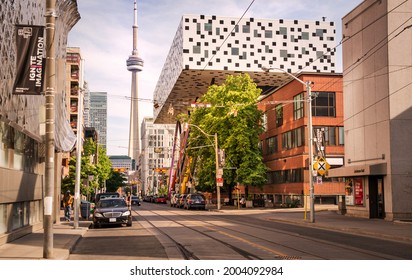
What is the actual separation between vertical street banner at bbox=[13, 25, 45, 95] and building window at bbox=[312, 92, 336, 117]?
4341cm

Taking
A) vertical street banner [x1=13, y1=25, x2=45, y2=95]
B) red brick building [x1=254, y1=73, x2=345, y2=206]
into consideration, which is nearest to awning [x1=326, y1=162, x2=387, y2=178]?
red brick building [x1=254, y1=73, x2=345, y2=206]

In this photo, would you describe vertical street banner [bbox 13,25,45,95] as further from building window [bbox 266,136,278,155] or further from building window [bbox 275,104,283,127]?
building window [bbox 266,136,278,155]

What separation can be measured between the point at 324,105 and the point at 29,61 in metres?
44.9

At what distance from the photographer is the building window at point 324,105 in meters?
56.6

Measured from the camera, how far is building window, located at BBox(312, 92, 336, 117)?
5656cm

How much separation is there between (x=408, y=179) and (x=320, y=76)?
25.0 meters

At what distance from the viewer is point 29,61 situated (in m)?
15.9

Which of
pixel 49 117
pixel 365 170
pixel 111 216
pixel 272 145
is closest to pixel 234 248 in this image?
pixel 49 117

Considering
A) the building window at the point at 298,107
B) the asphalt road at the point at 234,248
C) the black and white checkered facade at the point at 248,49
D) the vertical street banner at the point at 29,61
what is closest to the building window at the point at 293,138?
the building window at the point at 298,107

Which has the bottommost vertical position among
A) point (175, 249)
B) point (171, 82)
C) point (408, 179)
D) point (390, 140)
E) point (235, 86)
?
point (175, 249)

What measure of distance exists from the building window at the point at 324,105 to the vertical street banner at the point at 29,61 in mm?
43411
